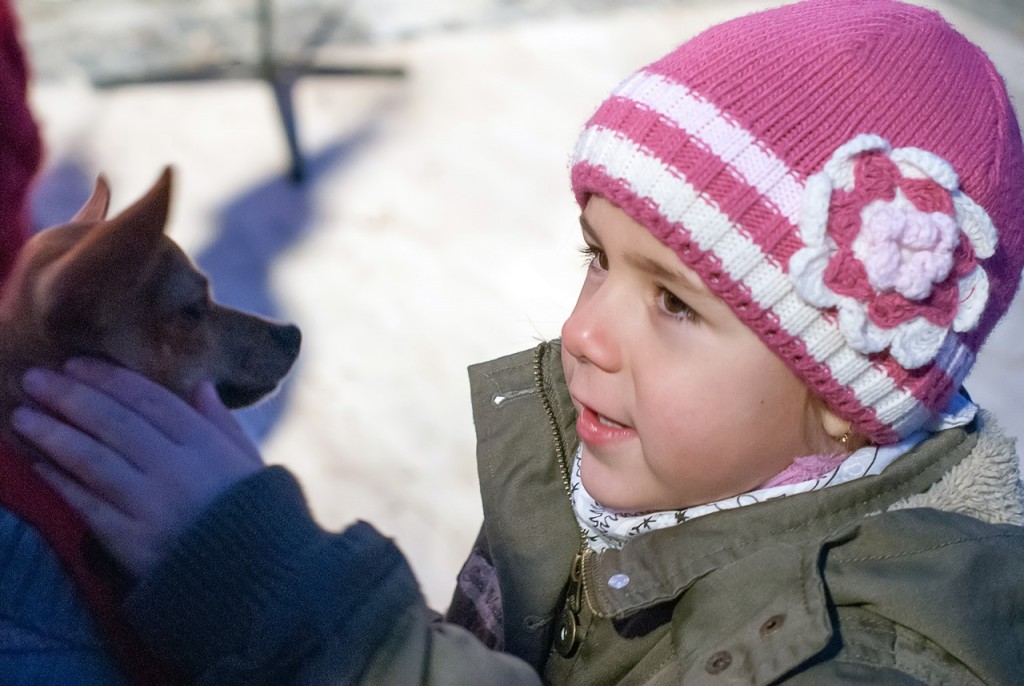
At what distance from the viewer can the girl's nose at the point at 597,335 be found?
1218 millimetres

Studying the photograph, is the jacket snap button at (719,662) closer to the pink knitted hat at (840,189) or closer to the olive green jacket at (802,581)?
the olive green jacket at (802,581)

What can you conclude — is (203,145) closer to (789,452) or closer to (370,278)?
(370,278)

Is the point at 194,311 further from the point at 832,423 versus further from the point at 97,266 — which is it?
the point at 832,423

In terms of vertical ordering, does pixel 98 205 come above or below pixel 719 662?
above

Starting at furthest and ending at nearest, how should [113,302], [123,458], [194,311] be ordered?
[194,311], [113,302], [123,458]

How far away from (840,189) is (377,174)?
3.02 metres

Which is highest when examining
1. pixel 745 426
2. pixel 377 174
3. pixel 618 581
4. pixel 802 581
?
pixel 745 426

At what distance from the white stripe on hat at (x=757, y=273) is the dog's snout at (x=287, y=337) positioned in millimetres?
694

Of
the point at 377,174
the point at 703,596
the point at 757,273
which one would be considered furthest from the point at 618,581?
the point at 377,174

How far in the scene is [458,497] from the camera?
2.73 meters

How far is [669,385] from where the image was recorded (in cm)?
118

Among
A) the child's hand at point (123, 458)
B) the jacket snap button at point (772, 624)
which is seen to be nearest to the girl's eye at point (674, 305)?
the jacket snap button at point (772, 624)

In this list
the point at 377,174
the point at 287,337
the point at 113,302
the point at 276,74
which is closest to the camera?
the point at 113,302

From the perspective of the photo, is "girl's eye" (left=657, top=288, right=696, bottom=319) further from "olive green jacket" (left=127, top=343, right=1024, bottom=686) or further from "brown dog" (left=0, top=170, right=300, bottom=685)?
"brown dog" (left=0, top=170, right=300, bottom=685)
